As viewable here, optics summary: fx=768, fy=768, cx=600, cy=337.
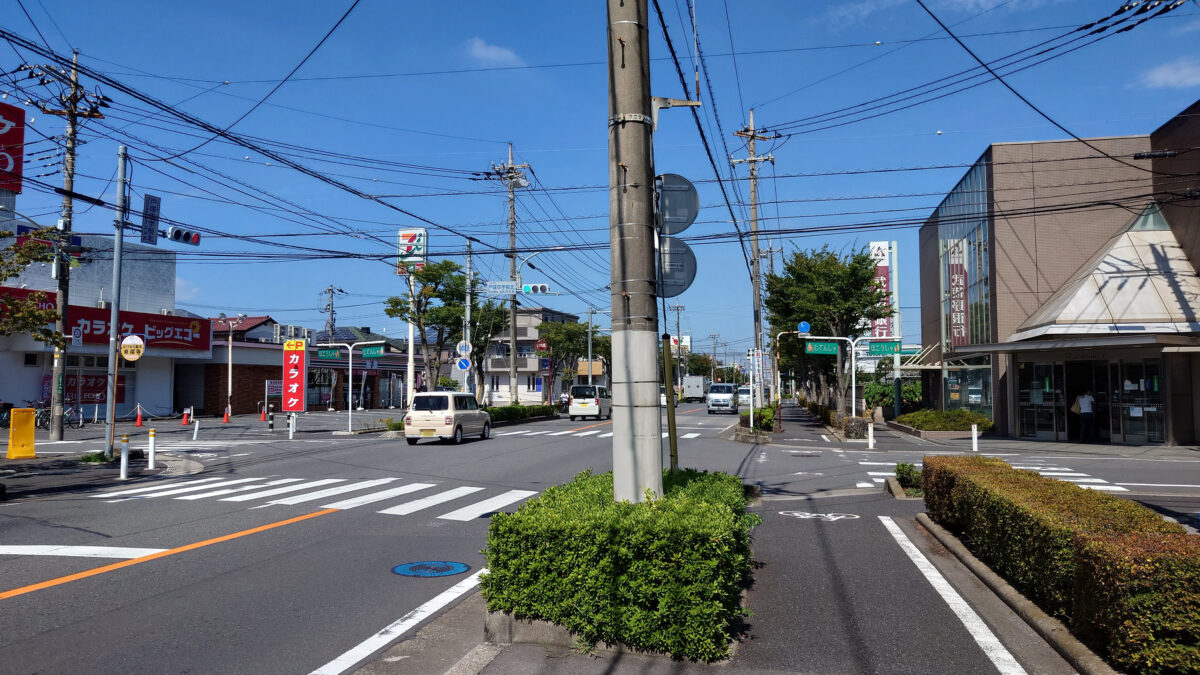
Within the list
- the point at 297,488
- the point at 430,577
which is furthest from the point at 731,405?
the point at 430,577

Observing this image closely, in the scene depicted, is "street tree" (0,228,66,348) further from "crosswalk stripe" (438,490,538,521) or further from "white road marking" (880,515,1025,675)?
"white road marking" (880,515,1025,675)

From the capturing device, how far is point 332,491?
13.4 metres

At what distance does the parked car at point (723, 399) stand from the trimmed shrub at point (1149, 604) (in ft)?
164

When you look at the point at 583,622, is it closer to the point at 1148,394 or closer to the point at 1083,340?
the point at 1083,340

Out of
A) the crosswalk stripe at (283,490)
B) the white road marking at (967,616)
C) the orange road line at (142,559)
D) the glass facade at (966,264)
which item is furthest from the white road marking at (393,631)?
the glass facade at (966,264)

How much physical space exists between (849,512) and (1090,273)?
18.9 metres

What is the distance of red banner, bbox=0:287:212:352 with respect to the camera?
35.0 meters

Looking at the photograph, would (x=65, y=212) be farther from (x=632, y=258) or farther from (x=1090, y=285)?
(x=1090, y=285)

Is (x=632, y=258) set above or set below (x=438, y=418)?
above

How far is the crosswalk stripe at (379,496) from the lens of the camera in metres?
11.8

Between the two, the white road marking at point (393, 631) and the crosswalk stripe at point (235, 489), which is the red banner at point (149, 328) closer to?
the crosswalk stripe at point (235, 489)

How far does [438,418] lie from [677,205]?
18736mm

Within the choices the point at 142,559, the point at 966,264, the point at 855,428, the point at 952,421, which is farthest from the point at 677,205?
the point at 966,264

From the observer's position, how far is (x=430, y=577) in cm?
739
